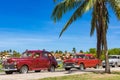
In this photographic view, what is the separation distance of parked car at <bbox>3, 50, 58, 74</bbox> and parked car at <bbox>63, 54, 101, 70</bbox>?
11.2 ft

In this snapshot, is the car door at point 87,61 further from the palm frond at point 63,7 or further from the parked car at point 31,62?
the palm frond at point 63,7

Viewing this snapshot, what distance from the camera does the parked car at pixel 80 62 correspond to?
3704 cm

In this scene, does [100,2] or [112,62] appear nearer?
[100,2]

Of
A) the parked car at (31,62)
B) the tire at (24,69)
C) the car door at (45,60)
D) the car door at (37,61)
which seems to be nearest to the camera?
the parked car at (31,62)

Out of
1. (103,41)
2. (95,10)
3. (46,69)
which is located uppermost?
(95,10)

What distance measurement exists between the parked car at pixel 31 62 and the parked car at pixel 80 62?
3.42 m

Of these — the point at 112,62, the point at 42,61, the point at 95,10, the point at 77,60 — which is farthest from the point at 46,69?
the point at 112,62

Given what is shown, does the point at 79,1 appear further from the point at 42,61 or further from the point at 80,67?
the point at 80,67

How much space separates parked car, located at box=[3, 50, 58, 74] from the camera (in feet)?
98.9

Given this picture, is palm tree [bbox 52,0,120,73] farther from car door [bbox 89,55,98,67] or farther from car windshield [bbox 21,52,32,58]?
car door [bbox 89,55,98,67]

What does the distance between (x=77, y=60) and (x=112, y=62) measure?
1054 centimetres

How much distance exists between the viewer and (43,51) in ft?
108

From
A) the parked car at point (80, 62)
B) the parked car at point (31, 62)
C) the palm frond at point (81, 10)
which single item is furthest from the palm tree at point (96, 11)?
the parked car at point (80, 62)

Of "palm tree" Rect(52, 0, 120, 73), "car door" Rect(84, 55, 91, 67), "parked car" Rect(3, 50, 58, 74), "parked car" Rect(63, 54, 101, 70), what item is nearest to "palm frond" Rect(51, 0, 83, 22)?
"palm tree" Rect(52, 0, 120, 73)
